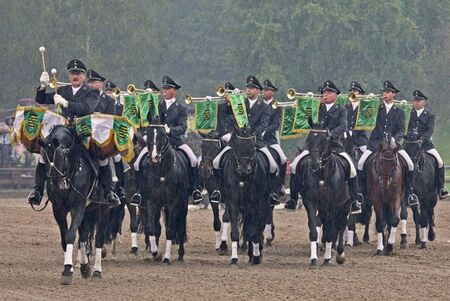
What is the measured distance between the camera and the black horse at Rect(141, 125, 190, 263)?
75.2ft

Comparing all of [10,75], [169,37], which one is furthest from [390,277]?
[169,37]

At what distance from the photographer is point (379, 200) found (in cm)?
2572

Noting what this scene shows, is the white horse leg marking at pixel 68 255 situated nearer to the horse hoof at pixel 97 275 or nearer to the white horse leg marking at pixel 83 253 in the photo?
the white horse leg marking at pixel 83 253

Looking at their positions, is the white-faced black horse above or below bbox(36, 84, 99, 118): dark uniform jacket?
below

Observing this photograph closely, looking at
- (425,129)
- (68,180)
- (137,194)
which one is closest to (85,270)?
(68,180)

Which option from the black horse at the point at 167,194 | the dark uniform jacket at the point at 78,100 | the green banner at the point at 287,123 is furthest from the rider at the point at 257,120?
the dark uniform jacket at the point at 78,100

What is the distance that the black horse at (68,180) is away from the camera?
62.7 ft

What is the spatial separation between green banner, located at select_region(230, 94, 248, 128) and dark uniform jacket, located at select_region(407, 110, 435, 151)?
5.53 metres

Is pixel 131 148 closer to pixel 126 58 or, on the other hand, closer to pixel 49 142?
pixel 49 142

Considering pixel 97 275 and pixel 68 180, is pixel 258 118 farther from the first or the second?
pixel 68 180

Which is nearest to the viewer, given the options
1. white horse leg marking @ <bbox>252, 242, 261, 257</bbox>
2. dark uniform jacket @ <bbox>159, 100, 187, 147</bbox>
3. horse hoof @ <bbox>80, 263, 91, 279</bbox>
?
horse hoof @ <bbox>80, 263, 91, 279</bbox>

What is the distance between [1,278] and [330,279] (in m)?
4.67

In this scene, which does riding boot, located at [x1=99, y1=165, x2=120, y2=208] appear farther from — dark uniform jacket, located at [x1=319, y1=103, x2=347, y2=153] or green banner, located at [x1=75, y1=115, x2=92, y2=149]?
dark uniform jacket, located at [x1=319, y1=103, x2=347, y2=153]

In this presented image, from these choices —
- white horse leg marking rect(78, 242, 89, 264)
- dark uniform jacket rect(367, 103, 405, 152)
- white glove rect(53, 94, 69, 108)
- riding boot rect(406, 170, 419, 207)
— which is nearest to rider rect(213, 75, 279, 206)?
dark uniform jacket rect(367, 103, 405, 152)
